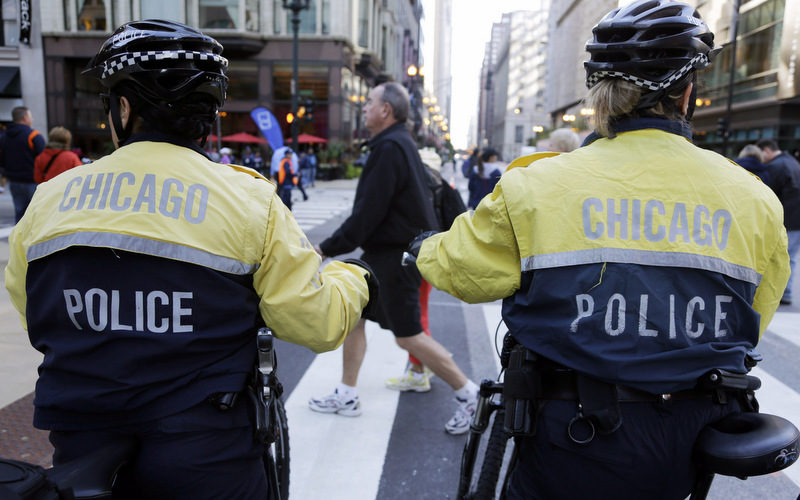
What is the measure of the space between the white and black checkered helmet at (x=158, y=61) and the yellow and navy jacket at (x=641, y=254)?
0.91 meters

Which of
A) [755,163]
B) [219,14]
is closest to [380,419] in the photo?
[755,163]

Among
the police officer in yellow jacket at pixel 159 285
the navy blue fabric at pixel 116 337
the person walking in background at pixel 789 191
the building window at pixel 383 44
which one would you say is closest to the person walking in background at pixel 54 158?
the police officer in yellow jacket at pixel 159 285

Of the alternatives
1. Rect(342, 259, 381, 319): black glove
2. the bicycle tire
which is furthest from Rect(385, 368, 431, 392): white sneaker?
Rect(342, 259, 381, 319): black glove

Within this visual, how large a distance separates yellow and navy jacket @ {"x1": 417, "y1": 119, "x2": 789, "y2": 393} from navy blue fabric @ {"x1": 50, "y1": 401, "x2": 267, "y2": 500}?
871 mm

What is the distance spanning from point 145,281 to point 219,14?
125 feet

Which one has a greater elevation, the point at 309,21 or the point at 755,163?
the point at 309,21

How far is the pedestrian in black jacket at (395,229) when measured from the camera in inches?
153

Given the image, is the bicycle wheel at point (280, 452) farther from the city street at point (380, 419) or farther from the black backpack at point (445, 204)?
the black backpack at point (445, 204)

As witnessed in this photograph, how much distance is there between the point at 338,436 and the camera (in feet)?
12.9

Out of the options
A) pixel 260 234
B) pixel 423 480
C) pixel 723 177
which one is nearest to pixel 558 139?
pixel 423 480

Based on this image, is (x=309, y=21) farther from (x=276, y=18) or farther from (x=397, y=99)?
(x=397, y=99)

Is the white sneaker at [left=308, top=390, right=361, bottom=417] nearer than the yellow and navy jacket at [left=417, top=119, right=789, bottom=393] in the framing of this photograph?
No

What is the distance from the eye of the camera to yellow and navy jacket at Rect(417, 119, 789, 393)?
65.2 inches

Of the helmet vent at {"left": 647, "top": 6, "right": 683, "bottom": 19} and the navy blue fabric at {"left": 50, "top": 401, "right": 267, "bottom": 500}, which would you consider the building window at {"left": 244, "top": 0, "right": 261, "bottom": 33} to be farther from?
the navy blue fabric at {"left": 50, "top": 401, "right": 267, "bottom": 500}
